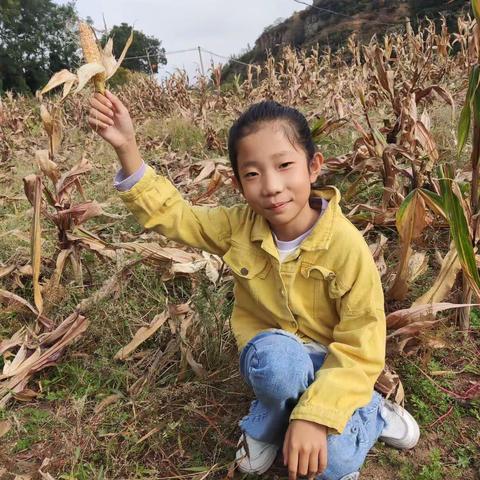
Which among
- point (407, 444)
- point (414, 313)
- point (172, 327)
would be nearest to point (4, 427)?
point (172, 327)

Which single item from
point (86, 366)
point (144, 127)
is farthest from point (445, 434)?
point (144, 127)

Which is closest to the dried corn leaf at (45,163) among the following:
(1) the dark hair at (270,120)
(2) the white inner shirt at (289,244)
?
(1) the dark hair at (270,120)

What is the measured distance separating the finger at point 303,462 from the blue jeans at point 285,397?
0.11 meters

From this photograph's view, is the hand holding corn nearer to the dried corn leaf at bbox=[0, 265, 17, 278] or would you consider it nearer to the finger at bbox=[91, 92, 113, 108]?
the finger at bbox=[91, 92, 113, 108]

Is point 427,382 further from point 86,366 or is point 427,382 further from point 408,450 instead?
point 86,366

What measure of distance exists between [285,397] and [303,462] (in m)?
0.15

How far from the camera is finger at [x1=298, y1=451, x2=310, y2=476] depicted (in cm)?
110

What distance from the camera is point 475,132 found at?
4.58 feet

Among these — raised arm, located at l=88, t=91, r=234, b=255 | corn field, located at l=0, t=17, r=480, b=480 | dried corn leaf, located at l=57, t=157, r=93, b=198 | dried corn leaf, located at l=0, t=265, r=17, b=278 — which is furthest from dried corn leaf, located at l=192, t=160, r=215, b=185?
raised arm, located at l=88, t=91, r=234, b=255

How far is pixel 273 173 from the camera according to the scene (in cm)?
122

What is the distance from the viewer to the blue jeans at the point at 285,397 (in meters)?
1.18

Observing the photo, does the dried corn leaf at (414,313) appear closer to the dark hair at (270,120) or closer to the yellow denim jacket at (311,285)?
the yellow denim jacket at (311,285)

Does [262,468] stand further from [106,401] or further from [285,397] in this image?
[106,401]

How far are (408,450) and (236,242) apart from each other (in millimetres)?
768
